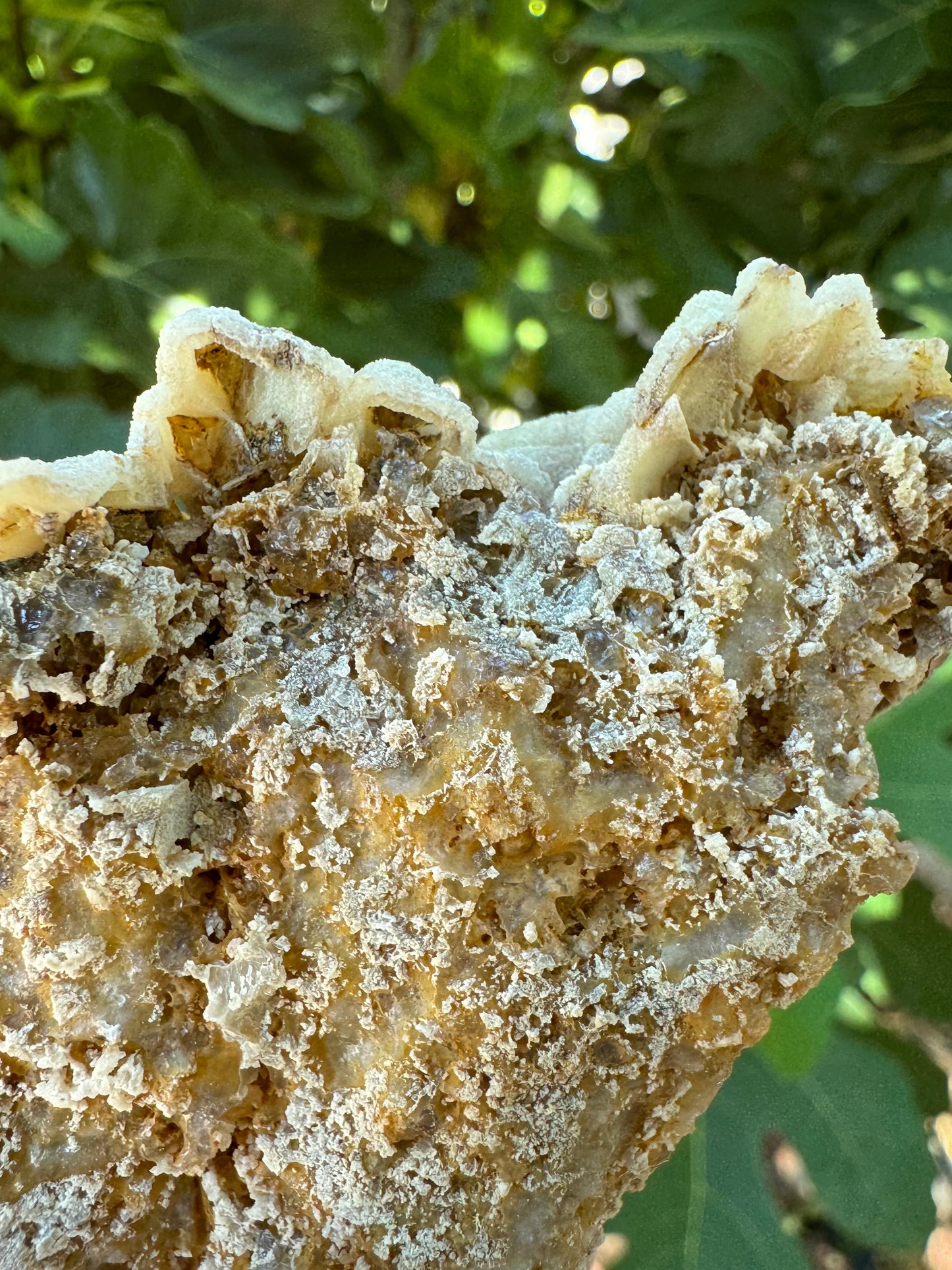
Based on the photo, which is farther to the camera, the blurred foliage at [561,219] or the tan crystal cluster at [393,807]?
the blurred foliage at [561,219]

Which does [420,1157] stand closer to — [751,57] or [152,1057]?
[152,1057]

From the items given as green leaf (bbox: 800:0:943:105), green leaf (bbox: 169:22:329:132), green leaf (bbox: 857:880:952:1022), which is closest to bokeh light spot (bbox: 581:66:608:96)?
green leaf (bbox: 800:0:943:105)

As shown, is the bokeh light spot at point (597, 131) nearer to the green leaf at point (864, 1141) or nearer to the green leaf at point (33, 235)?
the green leaf at point (33, 235)

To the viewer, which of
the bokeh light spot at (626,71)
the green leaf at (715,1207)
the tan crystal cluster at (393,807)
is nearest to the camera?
the tan crystal cluster at (393,807)

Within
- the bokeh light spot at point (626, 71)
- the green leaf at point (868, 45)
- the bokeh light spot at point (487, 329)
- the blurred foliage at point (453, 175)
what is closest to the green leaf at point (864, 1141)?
the blurred foliage at point (453, 175)

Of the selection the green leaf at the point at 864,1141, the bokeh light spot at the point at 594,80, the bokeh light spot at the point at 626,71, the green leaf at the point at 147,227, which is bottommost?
the green leaf at the point at 864,1141

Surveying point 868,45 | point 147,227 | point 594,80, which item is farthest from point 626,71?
point 147,227

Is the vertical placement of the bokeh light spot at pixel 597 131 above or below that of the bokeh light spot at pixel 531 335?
above
